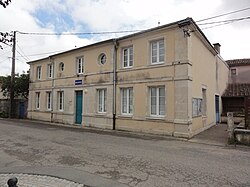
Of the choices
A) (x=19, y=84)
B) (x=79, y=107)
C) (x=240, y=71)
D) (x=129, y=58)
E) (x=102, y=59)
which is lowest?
(x=79, y=107)

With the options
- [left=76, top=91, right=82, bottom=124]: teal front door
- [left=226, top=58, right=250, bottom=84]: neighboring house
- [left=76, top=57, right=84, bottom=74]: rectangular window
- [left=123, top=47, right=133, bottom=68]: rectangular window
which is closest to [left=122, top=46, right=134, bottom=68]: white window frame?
[left=123, top=47, right=133, bottom=68]: rectangular window

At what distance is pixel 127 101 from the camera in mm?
14039

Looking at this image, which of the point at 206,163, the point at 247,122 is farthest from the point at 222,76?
the point at 206,163

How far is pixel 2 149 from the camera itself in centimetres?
820

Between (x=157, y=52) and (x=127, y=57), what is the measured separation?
2.25 metres

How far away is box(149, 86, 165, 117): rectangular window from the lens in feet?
40.8

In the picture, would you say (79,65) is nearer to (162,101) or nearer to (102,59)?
(102,59)

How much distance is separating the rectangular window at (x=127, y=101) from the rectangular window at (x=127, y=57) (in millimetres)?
1581

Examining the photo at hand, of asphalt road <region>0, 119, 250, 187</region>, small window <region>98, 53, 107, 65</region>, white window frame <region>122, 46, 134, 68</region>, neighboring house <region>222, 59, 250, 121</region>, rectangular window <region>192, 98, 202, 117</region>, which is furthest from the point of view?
neighboring house <region>222, 59, 250, 121</region>

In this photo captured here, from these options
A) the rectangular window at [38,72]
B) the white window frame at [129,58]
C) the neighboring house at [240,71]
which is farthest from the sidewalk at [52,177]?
the neighboring house at [240,71]

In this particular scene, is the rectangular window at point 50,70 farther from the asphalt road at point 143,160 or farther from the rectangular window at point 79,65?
the asphalt road at point 143,160

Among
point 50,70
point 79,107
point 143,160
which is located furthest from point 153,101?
point 50,70

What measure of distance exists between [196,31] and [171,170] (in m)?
9.00

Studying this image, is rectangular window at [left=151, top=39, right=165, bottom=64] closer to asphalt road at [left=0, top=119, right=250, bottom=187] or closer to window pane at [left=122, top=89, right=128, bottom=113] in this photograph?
window pane at [left=122, top=89, right=128, bottom=113]
